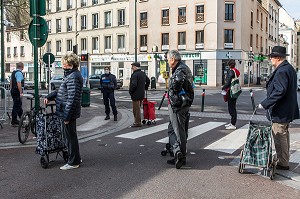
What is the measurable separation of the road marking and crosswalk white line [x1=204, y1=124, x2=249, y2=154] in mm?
3761

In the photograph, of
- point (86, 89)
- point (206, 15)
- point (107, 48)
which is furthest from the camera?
point (107, 48)

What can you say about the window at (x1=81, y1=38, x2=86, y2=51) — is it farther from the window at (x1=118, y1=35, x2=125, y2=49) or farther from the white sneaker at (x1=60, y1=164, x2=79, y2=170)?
the white sneaker at (x1=60, y1=164, x2=79, y2=170)

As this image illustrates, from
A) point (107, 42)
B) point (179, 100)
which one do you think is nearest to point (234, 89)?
point (179, 100)

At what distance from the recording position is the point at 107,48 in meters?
47.4

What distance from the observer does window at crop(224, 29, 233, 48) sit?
40.5 m

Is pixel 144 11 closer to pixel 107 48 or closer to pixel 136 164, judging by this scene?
pixel 107 48

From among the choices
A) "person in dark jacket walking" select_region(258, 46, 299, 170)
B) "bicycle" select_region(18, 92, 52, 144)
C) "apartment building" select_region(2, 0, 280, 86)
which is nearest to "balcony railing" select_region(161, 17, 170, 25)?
"apartment building" select_region(2, 0, 280, 86)

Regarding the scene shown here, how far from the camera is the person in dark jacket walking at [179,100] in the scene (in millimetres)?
5758

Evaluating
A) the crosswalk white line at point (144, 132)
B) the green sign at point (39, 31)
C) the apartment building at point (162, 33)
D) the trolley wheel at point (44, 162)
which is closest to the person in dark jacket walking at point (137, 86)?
the crosswalk white line at point (144, 132)

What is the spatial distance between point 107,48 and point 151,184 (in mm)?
43449

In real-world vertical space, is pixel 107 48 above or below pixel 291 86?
above

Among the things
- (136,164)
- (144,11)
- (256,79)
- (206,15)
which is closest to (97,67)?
(144,11)

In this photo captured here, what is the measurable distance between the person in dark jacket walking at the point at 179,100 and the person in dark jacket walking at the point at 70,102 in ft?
4.90

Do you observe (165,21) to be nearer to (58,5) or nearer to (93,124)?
(58,5)
